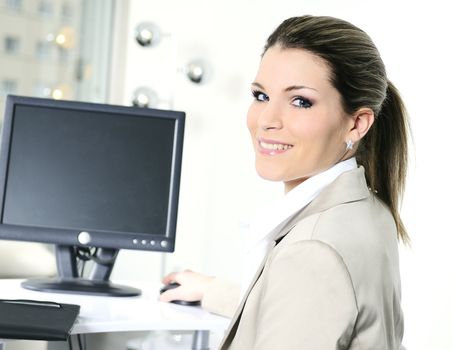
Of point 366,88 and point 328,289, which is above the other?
point 366,88

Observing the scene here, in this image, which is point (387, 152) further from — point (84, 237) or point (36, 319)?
point (84, 237)

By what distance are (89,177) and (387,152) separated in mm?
945

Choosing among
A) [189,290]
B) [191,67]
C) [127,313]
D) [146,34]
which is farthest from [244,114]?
[127,313]

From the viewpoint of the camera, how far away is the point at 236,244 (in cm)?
431

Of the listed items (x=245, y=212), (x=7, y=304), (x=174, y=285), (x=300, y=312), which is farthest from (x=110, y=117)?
(x=245, y=212)

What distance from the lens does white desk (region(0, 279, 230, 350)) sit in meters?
1.69

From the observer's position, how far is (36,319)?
1531 millimetres

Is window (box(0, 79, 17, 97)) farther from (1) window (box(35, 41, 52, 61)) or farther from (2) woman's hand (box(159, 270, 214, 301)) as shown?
(2) woman's hand (box(159, 270, 214, 301))

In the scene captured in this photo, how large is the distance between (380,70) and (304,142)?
0.64 ft

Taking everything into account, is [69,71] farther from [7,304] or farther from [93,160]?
[7,304]

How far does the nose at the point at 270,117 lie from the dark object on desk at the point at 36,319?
56 centimetres

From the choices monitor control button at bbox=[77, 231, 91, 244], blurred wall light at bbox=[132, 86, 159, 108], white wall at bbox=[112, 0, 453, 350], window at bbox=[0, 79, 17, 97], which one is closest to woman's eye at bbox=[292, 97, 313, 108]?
monitor control button at bbox=[77, 231, 91, 244]

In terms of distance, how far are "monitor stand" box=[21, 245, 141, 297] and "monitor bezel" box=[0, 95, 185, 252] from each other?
0.07 m

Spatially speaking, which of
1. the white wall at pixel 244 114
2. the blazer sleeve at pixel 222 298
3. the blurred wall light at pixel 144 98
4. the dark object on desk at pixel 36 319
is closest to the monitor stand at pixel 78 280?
the blazer sleeve at pixel 222 298
